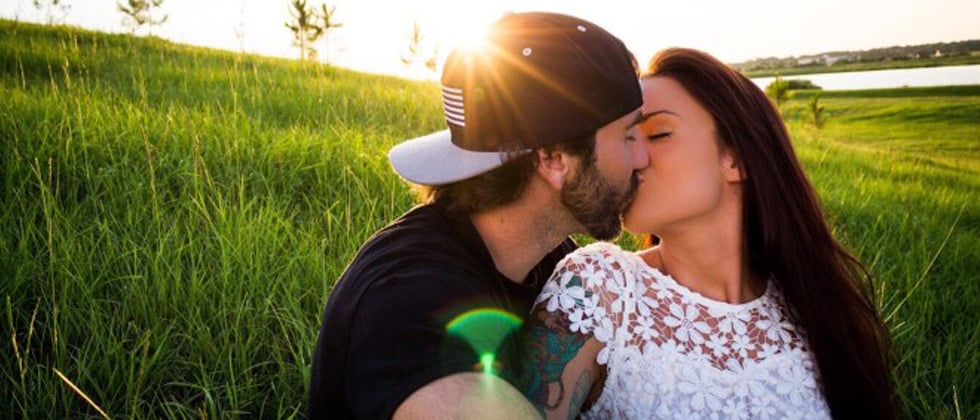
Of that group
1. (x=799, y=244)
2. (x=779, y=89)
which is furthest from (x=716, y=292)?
(x=779, y=89)

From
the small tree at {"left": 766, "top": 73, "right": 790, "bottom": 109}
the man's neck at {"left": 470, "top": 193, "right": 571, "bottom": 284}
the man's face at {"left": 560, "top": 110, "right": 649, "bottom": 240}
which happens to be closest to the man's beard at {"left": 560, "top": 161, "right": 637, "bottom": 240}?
the man's face at {"left": 560, "top": 110, "right": 649, "bottom": 240}

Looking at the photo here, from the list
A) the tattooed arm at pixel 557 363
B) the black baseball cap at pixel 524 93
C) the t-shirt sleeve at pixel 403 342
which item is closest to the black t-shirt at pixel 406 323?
the t-shirt sleeve at pixel 403 342

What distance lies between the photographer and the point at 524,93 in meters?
1.68

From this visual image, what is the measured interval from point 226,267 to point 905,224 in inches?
208

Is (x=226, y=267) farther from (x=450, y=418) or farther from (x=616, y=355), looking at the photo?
(x=450, y=418)

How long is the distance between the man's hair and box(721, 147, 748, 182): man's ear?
2.39 feet

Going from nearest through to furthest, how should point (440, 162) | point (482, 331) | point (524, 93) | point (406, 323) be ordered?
point (406, 323)
point (482, 331)
point (524, 93)
point (440, 162)

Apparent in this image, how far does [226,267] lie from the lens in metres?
2.57

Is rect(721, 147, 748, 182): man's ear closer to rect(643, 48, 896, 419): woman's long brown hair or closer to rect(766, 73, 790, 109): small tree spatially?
rect(643, 48, 896, 419): woman's long brown hair

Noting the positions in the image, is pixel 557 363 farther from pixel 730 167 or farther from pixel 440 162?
pixel 730 167

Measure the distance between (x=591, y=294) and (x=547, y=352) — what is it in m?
0.28

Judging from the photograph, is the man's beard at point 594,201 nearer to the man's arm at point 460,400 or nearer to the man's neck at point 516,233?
the man's neck at point 516,233

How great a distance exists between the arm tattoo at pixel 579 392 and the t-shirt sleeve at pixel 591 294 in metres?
0.08

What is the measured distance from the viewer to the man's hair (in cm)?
182
